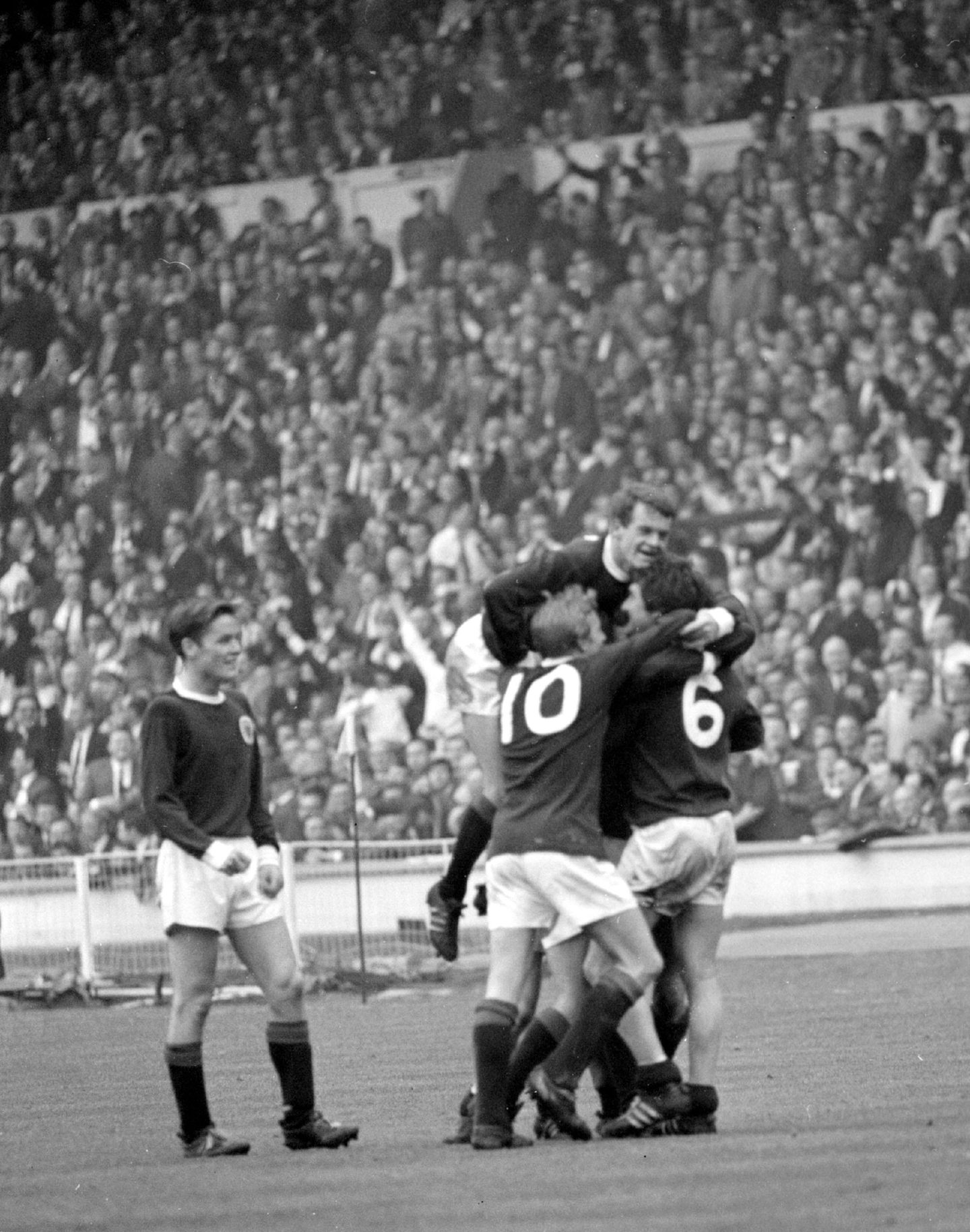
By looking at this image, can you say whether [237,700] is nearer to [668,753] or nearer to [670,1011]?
[668,753]

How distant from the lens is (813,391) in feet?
66.0

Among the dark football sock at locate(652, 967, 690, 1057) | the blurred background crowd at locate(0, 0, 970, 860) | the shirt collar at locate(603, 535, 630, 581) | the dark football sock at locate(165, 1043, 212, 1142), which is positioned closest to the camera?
the dark football sock at locate(165, 1043, 212, 1142)

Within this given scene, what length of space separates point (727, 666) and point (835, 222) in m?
14.4

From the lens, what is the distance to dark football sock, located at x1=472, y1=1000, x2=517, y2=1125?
635cm

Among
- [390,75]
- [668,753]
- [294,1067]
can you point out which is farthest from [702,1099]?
[390,75]

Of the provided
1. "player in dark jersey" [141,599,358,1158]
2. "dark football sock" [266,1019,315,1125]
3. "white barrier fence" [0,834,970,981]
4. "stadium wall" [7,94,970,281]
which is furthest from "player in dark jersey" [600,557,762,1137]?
"stadium wall" [7,94,970,281]

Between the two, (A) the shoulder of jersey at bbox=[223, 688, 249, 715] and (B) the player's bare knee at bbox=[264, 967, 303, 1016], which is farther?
(A) the shoulder of jersey at bbox=[223, 688, 249, 715]

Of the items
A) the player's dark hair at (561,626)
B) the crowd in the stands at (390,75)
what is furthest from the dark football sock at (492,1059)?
the crowd in the stands at (390,75)

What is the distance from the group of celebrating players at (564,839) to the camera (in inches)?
253

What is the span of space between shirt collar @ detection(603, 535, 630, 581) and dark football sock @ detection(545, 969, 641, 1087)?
109 cm

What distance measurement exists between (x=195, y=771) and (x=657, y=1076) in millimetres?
1484

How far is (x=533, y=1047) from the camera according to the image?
21.4 feet

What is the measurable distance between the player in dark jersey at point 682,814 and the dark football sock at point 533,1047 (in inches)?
10.3

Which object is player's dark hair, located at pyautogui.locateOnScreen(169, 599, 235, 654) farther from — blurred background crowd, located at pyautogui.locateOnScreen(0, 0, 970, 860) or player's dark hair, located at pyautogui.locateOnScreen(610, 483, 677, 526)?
blurred background crowd, located at pyautogui.locateOnScreen(0, 0, 970, 860)
